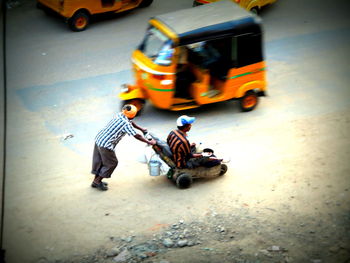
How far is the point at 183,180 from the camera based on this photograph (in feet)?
23.8

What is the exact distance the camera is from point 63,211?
7.04m

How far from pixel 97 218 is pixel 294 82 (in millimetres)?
5720

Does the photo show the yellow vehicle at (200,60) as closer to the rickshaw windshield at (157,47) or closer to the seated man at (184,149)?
the rickshaw windshield at (157,47)

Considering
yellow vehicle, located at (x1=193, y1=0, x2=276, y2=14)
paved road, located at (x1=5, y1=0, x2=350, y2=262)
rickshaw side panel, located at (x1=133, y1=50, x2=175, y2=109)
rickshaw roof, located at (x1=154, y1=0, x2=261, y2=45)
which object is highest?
rickshaw roof, located at (x1=154, y1=0, x2=261, y2=45)

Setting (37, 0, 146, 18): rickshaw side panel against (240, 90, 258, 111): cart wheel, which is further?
(37, 0, 146, 18): rickshaw side panel

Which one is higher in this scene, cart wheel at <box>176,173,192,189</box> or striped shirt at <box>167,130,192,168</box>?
striped shirt at <box>167,130,192,168</box>

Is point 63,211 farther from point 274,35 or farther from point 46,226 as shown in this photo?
point 274,35

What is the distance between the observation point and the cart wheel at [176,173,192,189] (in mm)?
7215

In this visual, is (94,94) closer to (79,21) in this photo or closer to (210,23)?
(210,23)

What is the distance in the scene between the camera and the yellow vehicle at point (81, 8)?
40.5ft

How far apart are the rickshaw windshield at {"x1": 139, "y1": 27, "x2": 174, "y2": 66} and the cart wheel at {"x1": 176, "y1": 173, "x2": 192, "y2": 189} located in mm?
2432

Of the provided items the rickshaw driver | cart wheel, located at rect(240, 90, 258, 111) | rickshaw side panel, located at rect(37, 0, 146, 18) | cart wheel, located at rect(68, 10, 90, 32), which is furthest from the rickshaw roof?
cart wheel, located at rect(68, 10, 90, 32)

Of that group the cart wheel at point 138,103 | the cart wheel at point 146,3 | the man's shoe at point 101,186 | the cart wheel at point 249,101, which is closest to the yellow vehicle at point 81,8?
the cart wheel at point 146,3

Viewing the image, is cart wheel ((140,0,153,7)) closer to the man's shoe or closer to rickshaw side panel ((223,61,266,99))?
rickshaw side panel ((223,61,266,99))
